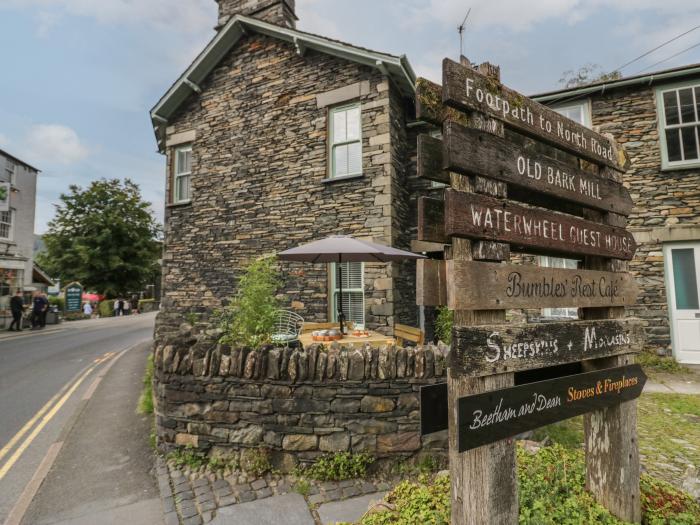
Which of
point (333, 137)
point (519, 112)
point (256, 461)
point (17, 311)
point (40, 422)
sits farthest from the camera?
point (17, 311)

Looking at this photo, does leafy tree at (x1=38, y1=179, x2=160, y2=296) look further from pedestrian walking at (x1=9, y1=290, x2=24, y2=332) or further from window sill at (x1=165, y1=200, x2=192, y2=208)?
window sill at (x1=165, y1=200, x2=192, y2=208)

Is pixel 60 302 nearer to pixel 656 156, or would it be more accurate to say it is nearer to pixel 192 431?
pixel 192 431

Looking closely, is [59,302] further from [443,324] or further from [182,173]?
[443,324]

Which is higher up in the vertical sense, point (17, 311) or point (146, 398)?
point (17, 311)

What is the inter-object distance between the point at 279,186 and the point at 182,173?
12.9 ft

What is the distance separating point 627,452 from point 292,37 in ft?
33.8

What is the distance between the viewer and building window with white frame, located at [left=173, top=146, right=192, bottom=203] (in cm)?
1162

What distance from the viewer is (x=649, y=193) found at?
27.2ft

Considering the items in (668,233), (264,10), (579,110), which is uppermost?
(264,10)

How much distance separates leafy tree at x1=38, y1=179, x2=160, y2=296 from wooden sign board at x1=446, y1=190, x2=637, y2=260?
116 ft

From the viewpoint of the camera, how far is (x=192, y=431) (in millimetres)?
4152

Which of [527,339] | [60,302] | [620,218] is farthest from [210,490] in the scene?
[60,302]

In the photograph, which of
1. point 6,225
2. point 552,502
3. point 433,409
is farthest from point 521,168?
point 6,225

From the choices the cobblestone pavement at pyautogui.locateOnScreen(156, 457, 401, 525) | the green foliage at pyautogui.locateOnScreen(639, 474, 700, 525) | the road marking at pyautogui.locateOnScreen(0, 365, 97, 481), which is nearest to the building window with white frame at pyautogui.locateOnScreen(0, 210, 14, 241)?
the road marking at pyautogui.locateOnScreen(0, 365, 97, 481)
